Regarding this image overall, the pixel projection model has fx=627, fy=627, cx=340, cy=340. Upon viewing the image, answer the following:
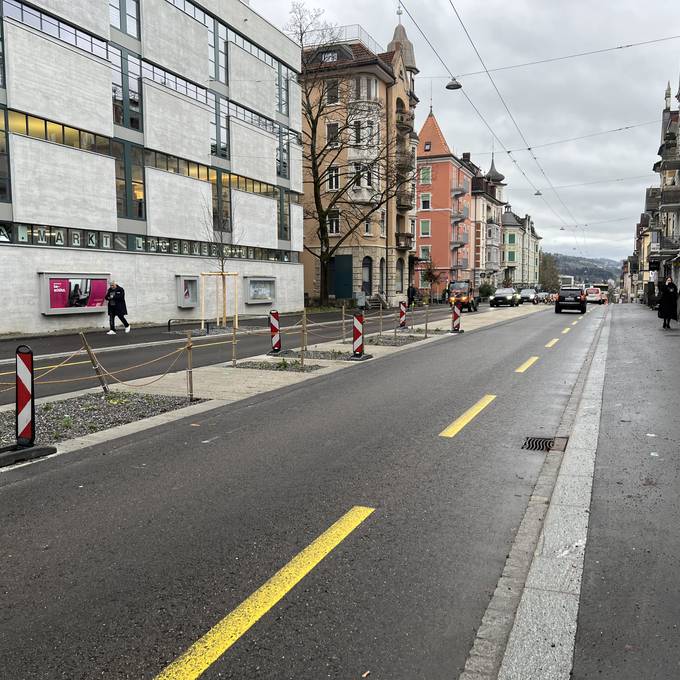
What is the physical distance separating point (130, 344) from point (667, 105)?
200 ft

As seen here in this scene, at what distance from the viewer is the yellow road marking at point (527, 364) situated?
40.1 ft

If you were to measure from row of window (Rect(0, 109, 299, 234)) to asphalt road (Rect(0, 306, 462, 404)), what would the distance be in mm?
6335

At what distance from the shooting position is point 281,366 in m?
12.8

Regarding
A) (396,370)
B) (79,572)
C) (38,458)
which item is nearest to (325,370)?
(396,370)

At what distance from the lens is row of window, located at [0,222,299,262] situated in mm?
22484

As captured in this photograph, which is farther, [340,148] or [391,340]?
[340,148]

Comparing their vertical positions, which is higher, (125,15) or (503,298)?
(125,15)

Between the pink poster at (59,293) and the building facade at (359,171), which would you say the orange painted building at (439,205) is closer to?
the building facade at (359,171)

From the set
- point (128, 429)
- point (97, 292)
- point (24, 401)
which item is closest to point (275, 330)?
point (128, 429)

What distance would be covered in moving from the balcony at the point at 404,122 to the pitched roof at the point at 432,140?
1988cm

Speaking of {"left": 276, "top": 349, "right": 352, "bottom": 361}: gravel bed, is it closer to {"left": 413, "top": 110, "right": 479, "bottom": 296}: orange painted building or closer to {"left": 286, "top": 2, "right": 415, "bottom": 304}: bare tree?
{"left": 286, "top": 2, "right": 415, "bottom": 304}: bare tree

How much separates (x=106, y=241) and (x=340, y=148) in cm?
1977

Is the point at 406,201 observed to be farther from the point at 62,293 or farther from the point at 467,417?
the point at 467,417

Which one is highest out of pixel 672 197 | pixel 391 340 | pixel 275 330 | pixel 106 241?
pixel 672 197
